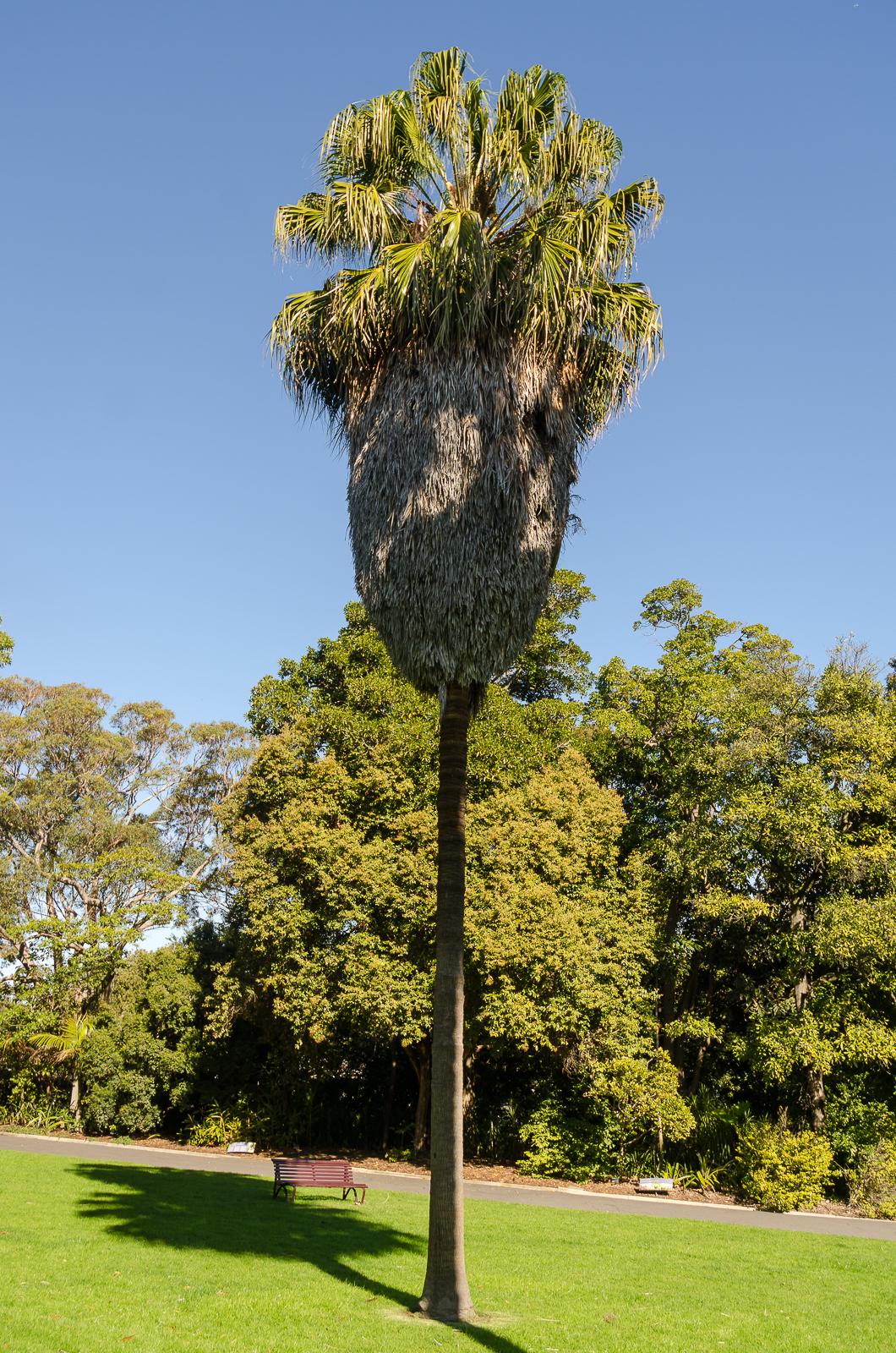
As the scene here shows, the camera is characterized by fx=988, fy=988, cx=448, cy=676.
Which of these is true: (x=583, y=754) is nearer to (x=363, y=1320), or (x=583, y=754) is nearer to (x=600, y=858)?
(x=600, y=858)

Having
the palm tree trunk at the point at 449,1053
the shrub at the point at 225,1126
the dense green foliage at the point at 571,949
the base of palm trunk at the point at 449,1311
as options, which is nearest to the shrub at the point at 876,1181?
the dense green foliage at the point at 571,949

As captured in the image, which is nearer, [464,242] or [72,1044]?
[464,242]

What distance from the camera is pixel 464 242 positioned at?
924 centimetres

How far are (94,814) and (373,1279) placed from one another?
27.9m

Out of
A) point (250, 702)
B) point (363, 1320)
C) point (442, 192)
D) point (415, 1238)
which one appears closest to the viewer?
point (363, 1320)

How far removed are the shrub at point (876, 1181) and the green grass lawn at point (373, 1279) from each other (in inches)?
188

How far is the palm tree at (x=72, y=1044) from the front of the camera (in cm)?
2455

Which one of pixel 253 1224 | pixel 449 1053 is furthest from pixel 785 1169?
pixel 449 1053

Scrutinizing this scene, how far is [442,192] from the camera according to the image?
10.3 metres

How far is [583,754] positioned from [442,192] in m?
17.1

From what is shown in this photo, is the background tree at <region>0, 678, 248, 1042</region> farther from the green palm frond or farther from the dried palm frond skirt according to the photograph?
the dried palm frond skirt

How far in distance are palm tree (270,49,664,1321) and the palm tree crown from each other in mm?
18

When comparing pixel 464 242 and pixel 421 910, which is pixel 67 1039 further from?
pixel 464 242

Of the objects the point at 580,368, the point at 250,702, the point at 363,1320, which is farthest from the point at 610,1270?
the point at 250,702
